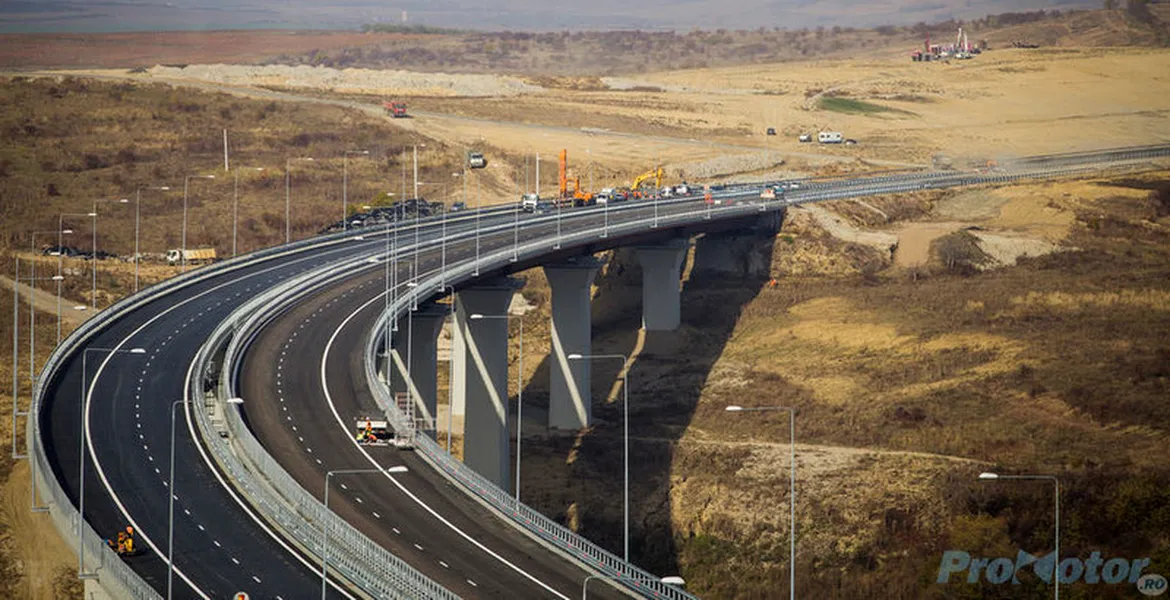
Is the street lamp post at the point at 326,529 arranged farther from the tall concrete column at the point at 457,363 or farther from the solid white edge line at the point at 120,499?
the tall concrete column at the point at 457,363

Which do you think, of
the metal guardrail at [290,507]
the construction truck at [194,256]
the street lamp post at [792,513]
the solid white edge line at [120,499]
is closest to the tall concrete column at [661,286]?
the construction truck at [194,256]

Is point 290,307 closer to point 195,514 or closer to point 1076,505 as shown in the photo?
point 195,514

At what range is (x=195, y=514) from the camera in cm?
8050

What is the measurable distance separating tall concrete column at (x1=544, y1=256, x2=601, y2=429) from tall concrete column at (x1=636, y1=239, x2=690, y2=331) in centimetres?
1515

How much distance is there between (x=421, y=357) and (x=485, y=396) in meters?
6.28

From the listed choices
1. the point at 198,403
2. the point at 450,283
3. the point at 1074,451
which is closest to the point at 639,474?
the point at 450,283

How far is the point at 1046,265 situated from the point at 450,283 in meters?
69.3

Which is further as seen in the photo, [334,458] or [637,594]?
[334,458]

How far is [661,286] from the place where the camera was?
155875 mm

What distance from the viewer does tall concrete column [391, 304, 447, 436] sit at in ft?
368

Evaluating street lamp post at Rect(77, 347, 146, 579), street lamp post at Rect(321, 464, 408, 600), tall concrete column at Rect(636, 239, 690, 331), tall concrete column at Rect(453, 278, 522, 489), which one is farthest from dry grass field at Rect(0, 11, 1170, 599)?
street lamp post at Rect(321, 464, 408, 600)

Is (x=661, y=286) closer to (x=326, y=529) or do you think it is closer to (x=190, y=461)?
(x=190, y=461)

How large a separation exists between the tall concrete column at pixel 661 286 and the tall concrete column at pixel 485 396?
34016 mm

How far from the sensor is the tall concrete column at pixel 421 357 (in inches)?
4412
